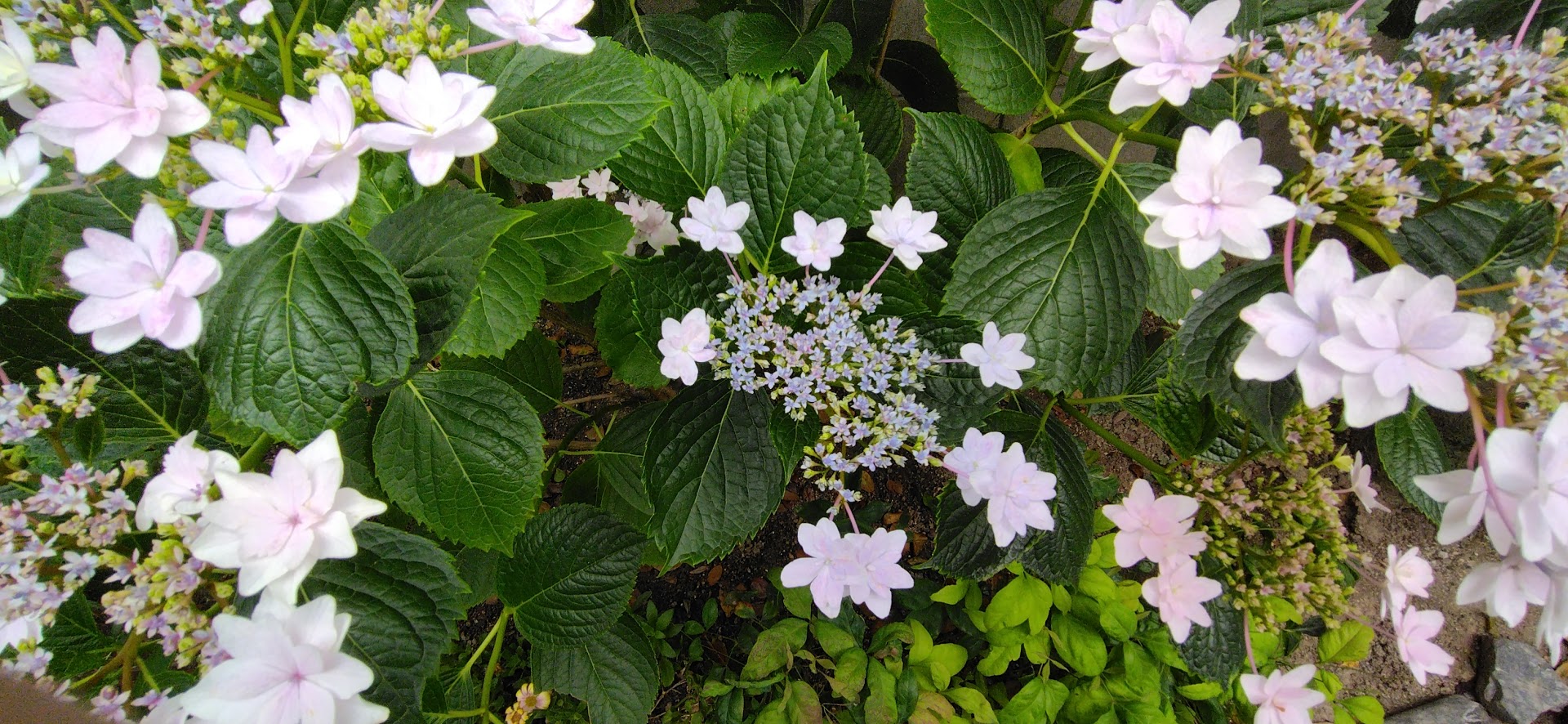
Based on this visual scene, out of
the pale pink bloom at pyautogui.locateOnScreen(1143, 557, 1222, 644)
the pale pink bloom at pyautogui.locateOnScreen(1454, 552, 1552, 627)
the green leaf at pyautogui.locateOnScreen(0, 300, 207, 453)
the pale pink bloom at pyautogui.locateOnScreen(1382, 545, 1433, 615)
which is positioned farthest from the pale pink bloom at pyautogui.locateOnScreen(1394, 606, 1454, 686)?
the green leaf at pyautogui.locateOnScreen(0, 300, 207, 453)

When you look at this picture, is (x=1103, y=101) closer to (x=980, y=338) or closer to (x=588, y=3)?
(x=980, y=338)

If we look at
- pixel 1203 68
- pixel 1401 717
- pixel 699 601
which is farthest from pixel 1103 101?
pixel 1401 717

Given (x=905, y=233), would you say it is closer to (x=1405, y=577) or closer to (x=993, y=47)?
(x=993, y=47)

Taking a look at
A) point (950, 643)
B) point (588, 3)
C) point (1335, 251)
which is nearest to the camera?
point (1335, 251)

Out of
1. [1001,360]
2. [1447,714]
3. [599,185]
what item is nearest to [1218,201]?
[1001,360]

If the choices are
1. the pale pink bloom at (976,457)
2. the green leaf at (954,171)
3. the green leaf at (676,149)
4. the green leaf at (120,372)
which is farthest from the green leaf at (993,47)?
the green leaf at (120,372)
